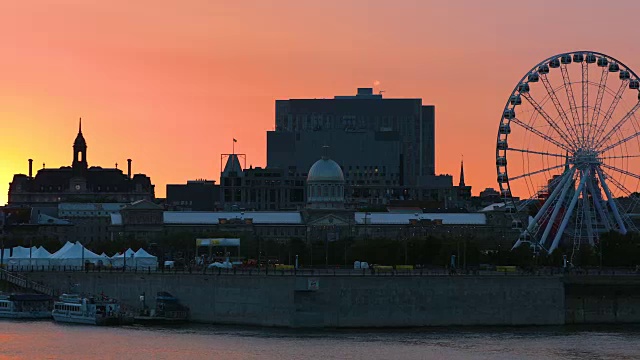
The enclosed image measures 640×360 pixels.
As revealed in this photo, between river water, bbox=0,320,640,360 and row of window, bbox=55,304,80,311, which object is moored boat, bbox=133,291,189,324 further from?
row of window, bbox=55,304,80,311

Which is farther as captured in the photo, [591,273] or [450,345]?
[591,273]

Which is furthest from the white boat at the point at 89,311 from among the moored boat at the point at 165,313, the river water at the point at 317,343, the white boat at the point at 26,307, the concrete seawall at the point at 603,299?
the concrete seawall at the point at 603,299

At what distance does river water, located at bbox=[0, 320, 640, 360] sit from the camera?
494 ft

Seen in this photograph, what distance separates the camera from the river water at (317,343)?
494ft

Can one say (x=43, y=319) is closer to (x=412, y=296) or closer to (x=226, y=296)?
(x=226, y=296)

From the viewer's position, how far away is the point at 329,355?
490 ft

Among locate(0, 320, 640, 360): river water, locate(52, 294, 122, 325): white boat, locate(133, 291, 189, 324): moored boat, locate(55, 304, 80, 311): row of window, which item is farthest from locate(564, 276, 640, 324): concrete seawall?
locate(55, 304, 80, 311): row of window

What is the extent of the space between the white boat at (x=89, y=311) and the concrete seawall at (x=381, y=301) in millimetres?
7415

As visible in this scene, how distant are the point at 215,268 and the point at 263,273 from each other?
11.1m

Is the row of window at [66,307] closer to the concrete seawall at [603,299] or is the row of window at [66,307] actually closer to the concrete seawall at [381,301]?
the concrete seawall at [381,301]

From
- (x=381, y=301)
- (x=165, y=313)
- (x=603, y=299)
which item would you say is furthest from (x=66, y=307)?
(x=603, y=299)

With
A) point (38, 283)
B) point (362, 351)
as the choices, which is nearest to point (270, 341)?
point (362, 351)

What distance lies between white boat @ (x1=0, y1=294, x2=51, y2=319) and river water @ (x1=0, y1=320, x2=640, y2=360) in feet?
45.9

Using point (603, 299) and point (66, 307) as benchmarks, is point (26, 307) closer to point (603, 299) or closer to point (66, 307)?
point (66, 307)
